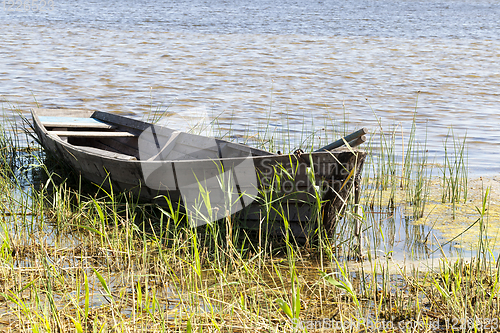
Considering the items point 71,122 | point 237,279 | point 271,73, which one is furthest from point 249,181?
point 271,73

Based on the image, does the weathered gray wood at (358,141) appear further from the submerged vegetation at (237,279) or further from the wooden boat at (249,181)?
the submerged vegetation at (237,279)

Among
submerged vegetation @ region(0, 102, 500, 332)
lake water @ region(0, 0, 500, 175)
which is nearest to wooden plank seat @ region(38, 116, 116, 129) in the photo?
submerged vegetation @ region(0, 102, 500, 332)

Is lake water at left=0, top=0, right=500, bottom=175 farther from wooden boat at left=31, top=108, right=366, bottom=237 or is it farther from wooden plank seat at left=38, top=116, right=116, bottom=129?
wooden boat at left=31, top=108, right=366, bottom=237

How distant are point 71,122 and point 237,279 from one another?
4274 mm

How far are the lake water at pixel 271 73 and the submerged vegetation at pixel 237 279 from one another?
273cm

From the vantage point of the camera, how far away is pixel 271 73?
1345 centimetres

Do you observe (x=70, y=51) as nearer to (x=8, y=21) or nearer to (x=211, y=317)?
(x=8, y=21)

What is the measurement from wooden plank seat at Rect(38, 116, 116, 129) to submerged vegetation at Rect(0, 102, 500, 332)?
160cm

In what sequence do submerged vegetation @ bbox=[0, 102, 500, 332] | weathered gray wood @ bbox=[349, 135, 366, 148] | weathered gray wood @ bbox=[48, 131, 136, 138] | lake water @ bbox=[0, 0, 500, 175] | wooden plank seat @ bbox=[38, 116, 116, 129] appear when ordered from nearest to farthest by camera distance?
submerged vegetation @ bbox=[0, 102, 500, 332] → weathered gray wood @ bbox=[349, 135, 366, 148] → weathered gray wood @ bbox=[48, 131, 136, 138] → wooden plank seat @ bbox=[38, 116, 116, 129] → lake water @ bbox=[0, 0, 500, 175]

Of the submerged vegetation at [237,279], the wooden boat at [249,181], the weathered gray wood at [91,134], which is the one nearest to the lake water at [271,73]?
the weathered gray wood at [91,134]

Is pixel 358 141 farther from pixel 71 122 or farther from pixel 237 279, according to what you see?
pixel 71 122

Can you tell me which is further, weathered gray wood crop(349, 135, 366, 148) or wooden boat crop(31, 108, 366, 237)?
wooden boat crop(31, 108, 366, 237)

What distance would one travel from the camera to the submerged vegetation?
2818 mm

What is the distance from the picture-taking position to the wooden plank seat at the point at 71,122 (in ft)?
21.5
